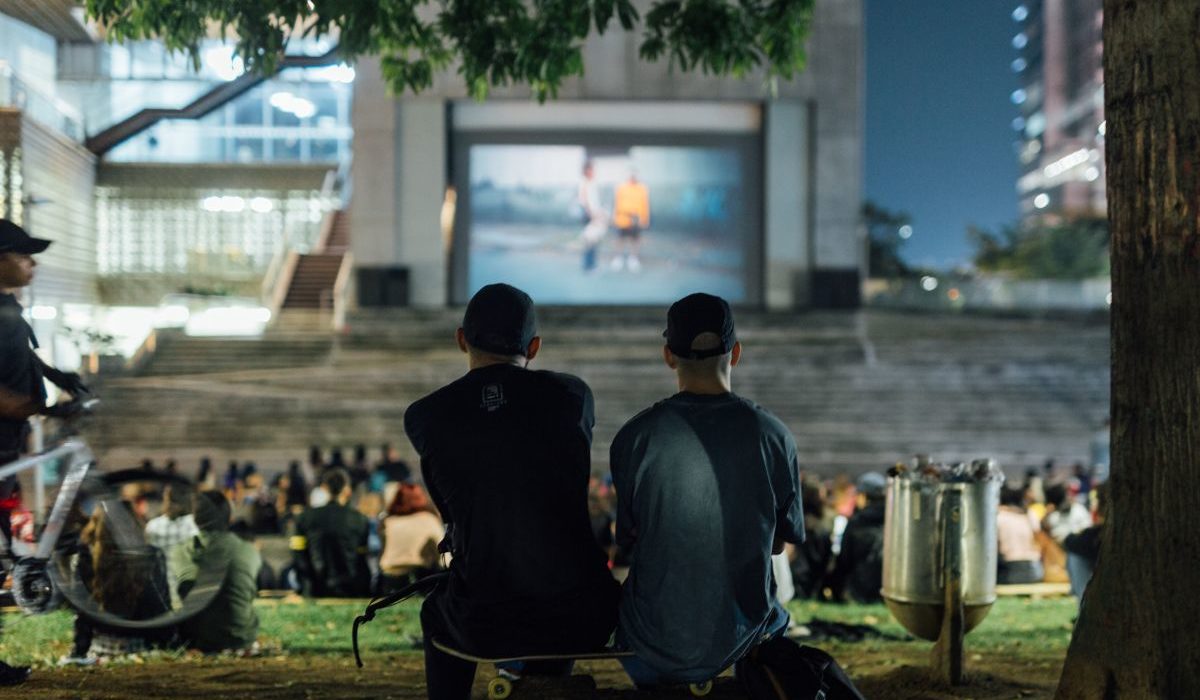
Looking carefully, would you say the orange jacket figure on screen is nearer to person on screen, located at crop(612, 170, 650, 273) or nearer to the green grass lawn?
person on screen, located at crop(612, 170, 650, 273)

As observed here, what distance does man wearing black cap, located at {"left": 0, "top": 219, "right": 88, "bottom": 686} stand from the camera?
4953mm

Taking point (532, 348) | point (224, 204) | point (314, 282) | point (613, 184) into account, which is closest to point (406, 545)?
point (532, 348)

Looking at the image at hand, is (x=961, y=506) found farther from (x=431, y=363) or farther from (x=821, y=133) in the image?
(x=821, y=133)

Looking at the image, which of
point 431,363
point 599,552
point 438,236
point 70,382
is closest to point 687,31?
point 70,382

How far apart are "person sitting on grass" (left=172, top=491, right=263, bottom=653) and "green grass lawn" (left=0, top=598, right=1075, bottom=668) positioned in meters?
0.21

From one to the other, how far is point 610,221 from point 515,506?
89.0 feet

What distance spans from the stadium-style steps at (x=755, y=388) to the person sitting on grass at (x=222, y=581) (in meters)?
12.9

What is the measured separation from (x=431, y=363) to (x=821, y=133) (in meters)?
11.9

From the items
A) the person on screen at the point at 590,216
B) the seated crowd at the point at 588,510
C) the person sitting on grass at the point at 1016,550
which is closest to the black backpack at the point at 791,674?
the seated crowd at the point at 588,510

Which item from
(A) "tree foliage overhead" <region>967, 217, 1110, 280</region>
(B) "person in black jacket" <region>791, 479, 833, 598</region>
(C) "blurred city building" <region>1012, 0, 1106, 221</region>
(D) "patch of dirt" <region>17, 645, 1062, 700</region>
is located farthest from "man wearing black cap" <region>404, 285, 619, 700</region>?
(C) "blurred city building" <region>1012, 0, 1106, 221</region>

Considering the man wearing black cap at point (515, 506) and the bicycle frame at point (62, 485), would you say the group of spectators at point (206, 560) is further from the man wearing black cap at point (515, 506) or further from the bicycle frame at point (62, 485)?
the man wearing black cap at point (515, 506)

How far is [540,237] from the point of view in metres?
30.0

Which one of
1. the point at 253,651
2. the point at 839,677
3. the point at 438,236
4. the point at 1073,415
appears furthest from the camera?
the point at 438,236

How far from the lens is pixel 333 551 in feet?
31.3
